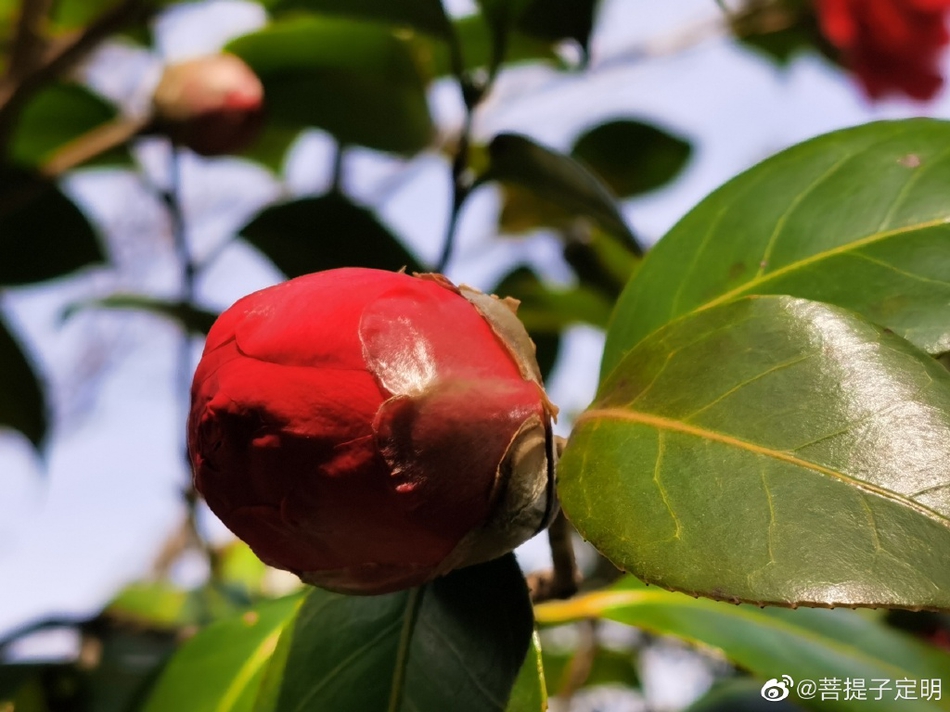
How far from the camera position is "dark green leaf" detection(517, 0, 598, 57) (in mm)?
829

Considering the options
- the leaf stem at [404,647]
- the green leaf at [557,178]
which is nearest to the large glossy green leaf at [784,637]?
the leaf stem at [404,647]

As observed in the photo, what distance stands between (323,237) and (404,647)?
0.61m

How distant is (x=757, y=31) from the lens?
1630 mm

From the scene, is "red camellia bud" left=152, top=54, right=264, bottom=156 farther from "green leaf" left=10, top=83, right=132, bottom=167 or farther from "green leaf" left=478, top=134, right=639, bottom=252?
"green leaf" left=478, top=134, right=639, bottom=252

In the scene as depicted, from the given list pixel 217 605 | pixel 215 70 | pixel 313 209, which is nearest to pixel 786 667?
pixel 313 209

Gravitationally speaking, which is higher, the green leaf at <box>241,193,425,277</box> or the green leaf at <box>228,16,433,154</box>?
the green leaf at <box>228,16,433,154</box>

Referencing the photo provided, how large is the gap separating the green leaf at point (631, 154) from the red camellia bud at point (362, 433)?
0.98 metres

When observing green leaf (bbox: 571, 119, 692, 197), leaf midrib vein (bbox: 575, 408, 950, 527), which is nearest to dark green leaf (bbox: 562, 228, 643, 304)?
green leaf (bbox: 571, 119, 692, 197)

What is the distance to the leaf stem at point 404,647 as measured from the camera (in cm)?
47

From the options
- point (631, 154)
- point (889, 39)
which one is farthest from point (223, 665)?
point (889, 39)

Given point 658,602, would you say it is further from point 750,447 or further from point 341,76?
point 341,76

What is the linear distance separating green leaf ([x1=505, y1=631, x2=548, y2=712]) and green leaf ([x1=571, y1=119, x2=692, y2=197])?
3.33 feet

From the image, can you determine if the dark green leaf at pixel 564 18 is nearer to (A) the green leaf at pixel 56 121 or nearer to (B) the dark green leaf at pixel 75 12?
(A) the green leaf at pixel 56 121

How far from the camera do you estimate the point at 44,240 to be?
1190 millimetres
